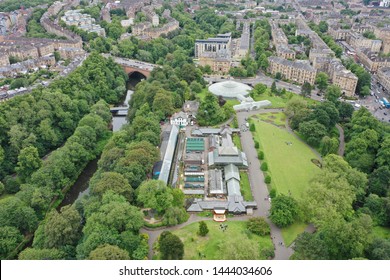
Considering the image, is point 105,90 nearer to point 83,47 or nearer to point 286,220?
point 83,47

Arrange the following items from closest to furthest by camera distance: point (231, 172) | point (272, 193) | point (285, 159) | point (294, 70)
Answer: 1. point (272, 193)
2. point (231, 172)
3. point (285, 159)
4. point (294, 70)

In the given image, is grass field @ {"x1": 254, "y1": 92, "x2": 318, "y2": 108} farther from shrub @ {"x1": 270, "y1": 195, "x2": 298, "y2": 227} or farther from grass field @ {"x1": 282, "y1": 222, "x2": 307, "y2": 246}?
grass field @ {"x1": 282, "y1": 222, "x2": 307, "y2": 246}

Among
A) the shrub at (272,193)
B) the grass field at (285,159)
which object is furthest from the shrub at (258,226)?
the grass field at (285,159)

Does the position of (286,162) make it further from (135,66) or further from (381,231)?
(135,66)

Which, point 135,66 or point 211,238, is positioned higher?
Answer: point 135,66

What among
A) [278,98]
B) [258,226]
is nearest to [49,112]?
[258,226]
